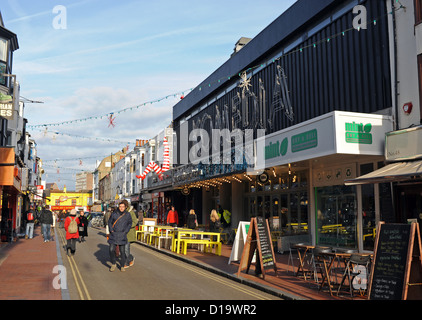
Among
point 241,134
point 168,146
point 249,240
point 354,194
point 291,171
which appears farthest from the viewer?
point 168,146

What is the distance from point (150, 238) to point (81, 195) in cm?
8581

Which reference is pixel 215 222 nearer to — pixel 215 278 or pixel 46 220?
pixel 46 220

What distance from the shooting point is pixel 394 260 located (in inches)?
271

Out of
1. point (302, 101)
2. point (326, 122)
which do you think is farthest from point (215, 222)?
point (326, 122)

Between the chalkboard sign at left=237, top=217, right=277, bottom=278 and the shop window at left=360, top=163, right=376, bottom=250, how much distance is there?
4342 millimetres

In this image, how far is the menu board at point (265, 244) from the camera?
33.7 feet

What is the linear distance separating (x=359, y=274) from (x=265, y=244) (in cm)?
267

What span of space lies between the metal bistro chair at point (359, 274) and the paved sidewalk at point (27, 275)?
539 cm

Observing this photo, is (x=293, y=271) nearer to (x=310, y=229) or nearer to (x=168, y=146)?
(x=310, y=229)

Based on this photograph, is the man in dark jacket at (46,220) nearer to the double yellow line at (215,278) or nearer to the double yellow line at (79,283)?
the double yellow line at (215,278)

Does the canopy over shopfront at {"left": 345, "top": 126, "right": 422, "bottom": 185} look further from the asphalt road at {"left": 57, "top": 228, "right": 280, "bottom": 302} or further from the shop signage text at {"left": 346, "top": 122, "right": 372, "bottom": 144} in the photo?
the asphalt road at {"left": 57, "top": 228, "right": 280, "bottom": 302}

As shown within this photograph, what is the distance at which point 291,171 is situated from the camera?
18109 mm

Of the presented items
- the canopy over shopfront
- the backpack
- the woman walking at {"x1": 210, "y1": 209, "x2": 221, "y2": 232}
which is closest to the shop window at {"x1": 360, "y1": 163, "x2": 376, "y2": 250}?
the canopy over shopfront
